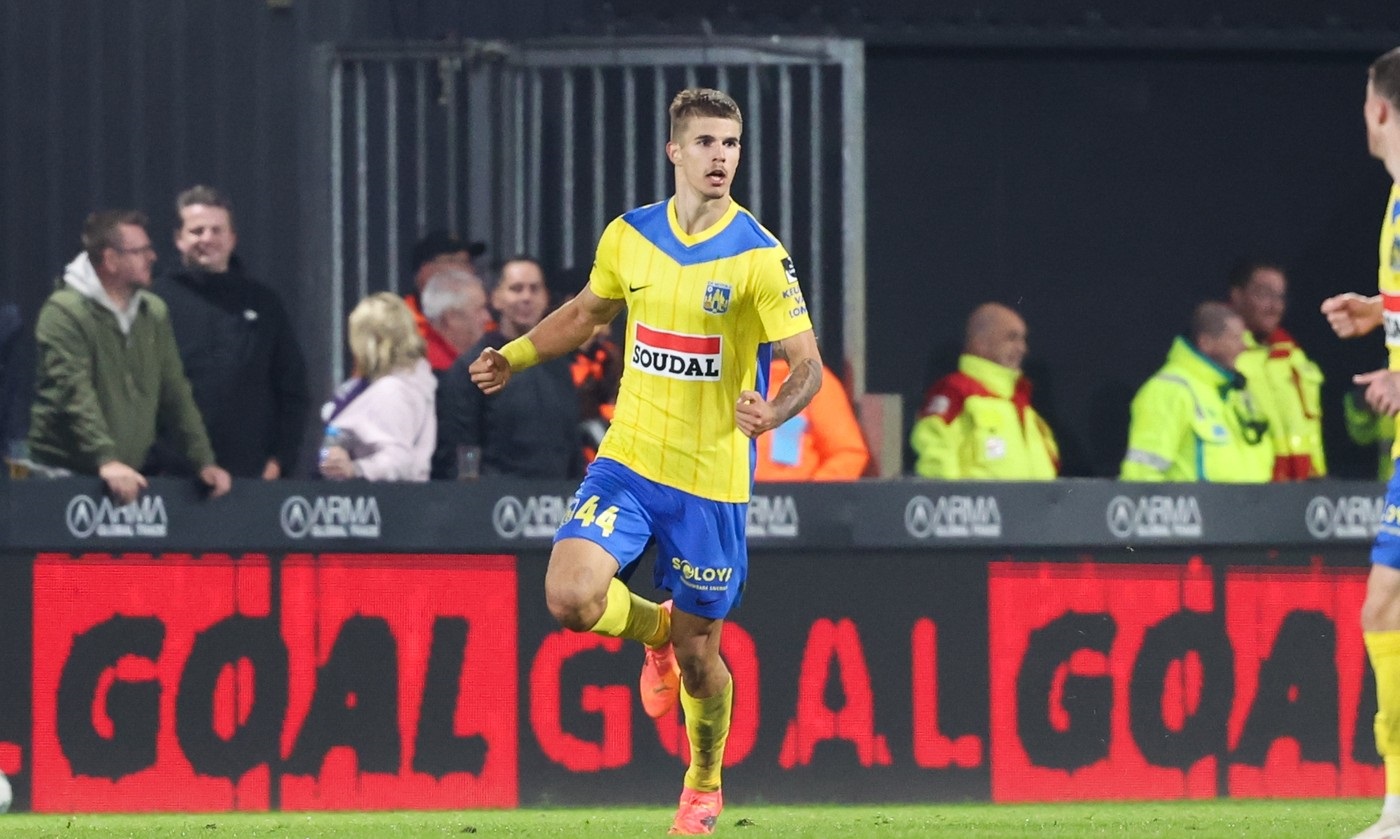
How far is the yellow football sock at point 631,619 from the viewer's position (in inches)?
332

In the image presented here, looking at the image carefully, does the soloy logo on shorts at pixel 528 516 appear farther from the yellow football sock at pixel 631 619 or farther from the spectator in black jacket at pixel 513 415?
the yellow football sock at pixel 631 619

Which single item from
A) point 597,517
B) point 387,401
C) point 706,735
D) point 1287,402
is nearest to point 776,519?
point 387,401

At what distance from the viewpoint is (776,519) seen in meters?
10.8

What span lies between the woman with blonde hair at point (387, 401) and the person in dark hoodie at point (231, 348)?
0.46 meters

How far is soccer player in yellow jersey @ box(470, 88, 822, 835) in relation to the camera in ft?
27.7

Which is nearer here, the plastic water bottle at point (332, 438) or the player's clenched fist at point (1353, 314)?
the player's clenched fist at point (1353, 314)

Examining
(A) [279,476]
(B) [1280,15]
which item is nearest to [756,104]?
(A) [279,476]

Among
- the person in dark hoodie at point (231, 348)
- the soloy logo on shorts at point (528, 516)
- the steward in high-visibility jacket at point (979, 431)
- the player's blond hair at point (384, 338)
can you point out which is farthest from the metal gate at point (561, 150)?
the soloy logo on shorts at point (528, 516)

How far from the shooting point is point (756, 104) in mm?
12273

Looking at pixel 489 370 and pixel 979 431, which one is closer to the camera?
pixel 489 370

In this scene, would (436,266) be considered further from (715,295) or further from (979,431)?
(715,295)

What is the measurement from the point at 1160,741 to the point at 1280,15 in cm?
605

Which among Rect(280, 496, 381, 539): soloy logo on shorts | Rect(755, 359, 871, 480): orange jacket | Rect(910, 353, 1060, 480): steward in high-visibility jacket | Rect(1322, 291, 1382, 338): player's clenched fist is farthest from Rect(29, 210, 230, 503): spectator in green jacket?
Rect(1322, 291, 1382, 338): player's clenched fist

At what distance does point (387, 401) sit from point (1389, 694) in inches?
190
